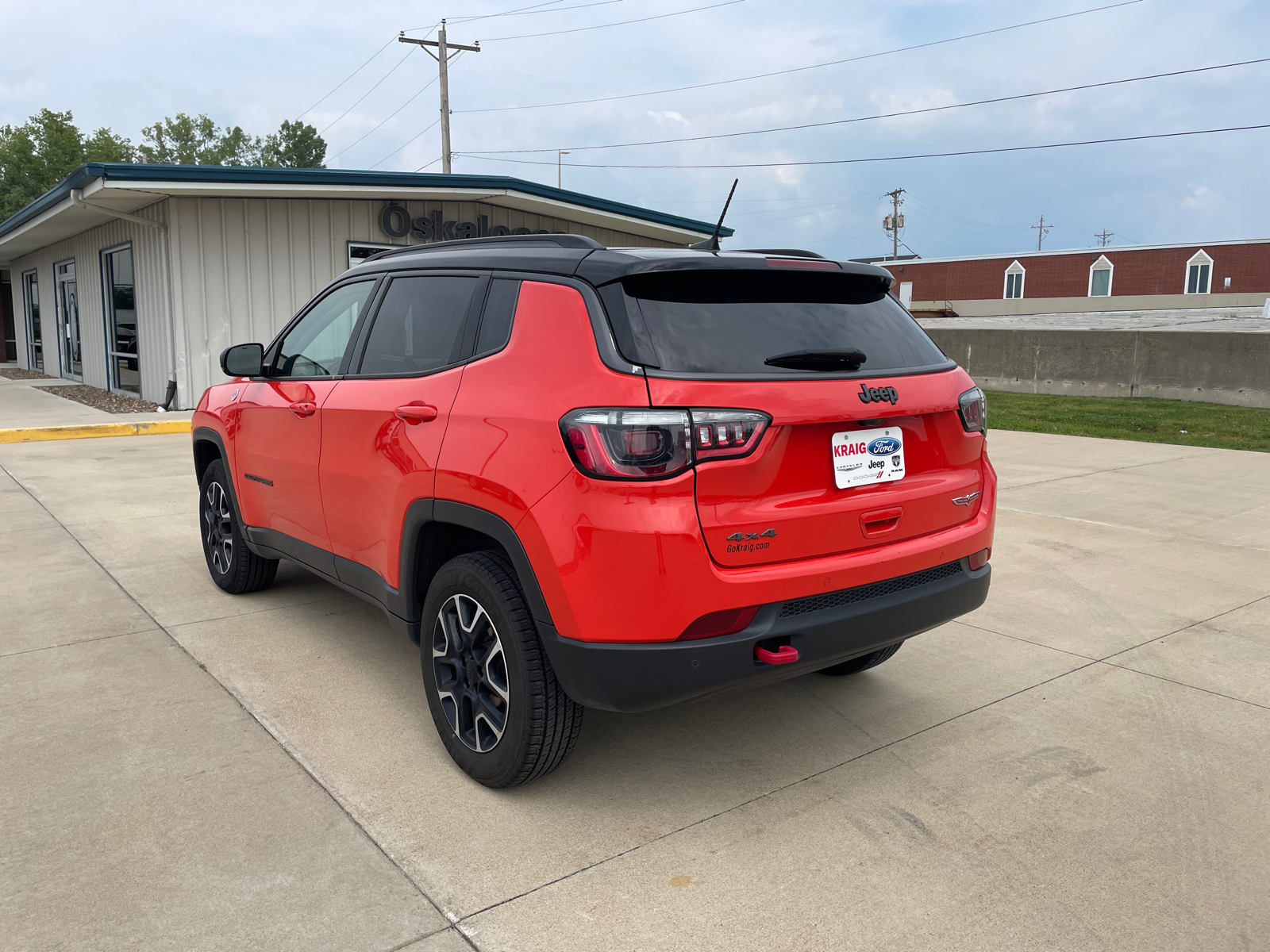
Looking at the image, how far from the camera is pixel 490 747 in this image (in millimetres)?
3117

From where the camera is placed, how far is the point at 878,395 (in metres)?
2.95

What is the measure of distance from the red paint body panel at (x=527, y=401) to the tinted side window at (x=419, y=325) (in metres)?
0.31

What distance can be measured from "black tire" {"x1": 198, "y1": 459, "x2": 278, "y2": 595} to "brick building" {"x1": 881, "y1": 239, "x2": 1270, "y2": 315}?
148 feet

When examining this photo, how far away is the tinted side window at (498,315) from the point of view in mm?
3135

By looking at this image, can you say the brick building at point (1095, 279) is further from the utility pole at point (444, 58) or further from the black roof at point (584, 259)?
the black roof at point (584, 259)

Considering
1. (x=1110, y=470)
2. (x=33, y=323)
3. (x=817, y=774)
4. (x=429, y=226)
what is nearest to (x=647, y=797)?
(x=817, y=774)

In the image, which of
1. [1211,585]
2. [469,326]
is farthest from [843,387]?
[1211,585]

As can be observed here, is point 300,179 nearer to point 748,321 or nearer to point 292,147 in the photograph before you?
point 748,321

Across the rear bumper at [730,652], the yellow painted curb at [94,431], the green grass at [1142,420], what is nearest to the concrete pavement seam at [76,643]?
the rear bumper at [730,652]

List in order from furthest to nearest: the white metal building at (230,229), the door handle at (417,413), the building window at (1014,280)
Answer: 1. the building window at (1014,280)
2. the white metal building at (230,229)
3. the door handle at (417,413)

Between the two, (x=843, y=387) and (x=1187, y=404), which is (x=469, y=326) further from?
(x=1187, y=404)

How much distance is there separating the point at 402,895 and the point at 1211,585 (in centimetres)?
509

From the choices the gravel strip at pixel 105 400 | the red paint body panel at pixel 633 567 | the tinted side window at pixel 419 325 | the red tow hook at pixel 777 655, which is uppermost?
the tinted side window at pixel 419 325

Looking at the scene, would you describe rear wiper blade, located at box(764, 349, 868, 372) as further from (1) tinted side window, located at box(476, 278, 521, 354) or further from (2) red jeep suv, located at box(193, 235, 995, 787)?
(1) tinted side window, located at box(476, 278, 521, 354)
